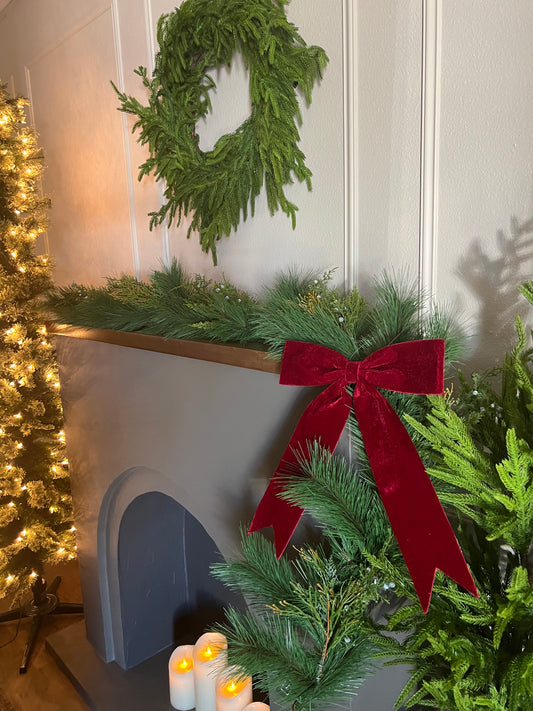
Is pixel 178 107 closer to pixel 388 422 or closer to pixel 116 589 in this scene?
pixel 388 422

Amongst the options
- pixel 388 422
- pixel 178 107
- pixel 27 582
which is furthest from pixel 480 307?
pixel 27 582

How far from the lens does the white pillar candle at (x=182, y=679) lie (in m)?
1.76

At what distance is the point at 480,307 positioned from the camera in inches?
38.0

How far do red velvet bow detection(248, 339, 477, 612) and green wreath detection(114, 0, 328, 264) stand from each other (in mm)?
484

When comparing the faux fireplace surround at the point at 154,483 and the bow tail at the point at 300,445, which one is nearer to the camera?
the bow tail at the point at 300,445

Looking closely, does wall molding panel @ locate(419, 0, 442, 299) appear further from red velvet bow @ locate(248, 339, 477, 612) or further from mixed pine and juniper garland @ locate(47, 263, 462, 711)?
red velvet bow @ locate(248, 339, 477, 612)

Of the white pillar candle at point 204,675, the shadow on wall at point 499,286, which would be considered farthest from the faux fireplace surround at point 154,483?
the shadow on wall at point 499,286

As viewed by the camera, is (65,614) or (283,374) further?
(65,614)

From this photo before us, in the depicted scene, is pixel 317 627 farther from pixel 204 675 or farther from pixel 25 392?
pixel 25 392

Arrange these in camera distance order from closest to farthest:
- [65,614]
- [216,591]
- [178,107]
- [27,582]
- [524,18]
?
[524,18] < [178,107] < [216,591] < [27,582] < [65,614]

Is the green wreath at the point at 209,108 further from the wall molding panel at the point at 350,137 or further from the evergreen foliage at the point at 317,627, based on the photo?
the evergreen foliage at the point at 317,627

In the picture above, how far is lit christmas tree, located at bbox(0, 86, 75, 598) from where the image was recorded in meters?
2.13

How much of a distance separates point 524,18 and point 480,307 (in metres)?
0.46

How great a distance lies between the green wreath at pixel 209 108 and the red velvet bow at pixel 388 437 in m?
0.48
